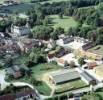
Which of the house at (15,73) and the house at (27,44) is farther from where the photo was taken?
the house at (27,44)

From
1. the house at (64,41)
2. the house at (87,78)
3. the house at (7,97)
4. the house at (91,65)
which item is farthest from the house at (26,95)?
the house at (64,41)

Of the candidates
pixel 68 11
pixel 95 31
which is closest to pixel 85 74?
pixel 95 31

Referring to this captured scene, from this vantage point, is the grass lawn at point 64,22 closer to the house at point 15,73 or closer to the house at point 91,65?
the house at point 91,65

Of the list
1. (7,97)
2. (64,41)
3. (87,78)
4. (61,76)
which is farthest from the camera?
(64,41)

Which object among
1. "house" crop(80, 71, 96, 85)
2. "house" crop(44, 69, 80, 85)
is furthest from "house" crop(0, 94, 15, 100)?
"house" crop(80, 71, 96, 85)

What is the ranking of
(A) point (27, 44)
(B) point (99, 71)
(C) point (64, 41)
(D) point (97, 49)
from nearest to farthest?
(B) point (99, 71), (D) point (97, 49), (A) point (27, 44), (C) point (64, 41)

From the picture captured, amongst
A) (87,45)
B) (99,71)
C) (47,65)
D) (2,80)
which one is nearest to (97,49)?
(87,45)

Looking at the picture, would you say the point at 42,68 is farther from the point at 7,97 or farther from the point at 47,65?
the point at 7,97
